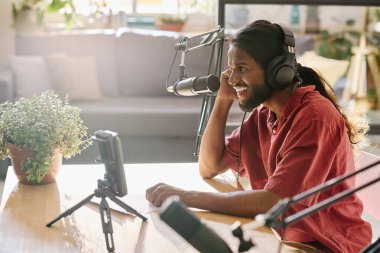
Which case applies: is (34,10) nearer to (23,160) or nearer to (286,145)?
(23,160)

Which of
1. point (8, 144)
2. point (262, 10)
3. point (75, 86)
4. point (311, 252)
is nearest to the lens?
point (311, 252)

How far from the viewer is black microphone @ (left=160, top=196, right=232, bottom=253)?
52 centimetres

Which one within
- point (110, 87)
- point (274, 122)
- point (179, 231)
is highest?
point (179, 231)

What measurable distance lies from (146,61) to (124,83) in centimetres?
23

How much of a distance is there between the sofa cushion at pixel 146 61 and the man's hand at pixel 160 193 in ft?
8.51

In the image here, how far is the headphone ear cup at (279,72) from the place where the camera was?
4.53ft

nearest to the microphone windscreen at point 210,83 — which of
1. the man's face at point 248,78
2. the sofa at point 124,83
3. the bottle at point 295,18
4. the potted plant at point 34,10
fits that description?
the man's face at point 248,78

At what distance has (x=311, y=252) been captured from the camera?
4.12 feet

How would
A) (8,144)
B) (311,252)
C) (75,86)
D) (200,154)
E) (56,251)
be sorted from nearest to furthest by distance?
(56,251) < (311,252) < (8,144) < (200,154) < (75,86)

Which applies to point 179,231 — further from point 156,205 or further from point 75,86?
point 75,86

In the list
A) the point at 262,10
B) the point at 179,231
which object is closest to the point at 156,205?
the point at 179,231

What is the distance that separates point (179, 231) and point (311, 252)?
795 mm

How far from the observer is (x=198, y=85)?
4.49ft

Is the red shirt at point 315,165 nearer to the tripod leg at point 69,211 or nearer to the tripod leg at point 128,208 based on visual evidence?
the tripod leg at point 128,208
